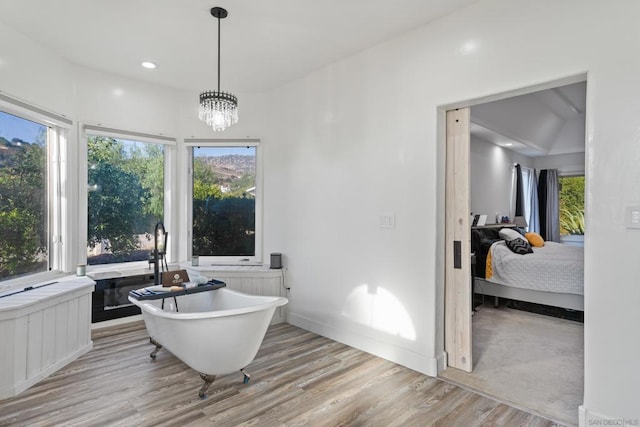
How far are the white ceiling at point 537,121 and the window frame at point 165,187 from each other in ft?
13.6

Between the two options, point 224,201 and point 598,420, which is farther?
point 224,201

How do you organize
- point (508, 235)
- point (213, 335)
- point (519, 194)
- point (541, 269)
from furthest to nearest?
point (519, 194) → point (508, 235) → point (541, 269) → point (213, 335)

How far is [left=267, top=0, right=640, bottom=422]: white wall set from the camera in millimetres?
2023

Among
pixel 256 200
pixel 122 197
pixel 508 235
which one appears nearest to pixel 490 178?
pixel 508 235

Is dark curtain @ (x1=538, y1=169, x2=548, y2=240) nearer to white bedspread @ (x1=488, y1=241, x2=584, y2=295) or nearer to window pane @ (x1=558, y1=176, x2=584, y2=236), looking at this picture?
window pane @ (x1=558, y1=176, x2=584, y2=236)

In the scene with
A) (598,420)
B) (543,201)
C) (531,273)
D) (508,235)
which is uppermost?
(543,201)

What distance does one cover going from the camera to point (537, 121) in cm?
623

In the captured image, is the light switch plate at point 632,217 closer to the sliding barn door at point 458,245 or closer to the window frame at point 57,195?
the sliding barn door at point 458,245

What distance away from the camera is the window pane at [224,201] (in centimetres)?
471

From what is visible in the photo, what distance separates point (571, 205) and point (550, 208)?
0.66 meters

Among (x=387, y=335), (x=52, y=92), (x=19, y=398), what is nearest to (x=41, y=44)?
(x=52, y=92)

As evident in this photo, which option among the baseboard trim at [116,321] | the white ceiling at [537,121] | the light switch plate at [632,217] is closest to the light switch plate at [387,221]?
the light switch plate at [632,217]

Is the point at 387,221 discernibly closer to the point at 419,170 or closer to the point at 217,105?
the point at 419,170

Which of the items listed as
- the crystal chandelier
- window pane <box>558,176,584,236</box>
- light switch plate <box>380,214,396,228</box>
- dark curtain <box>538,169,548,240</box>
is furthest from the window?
window pane <box>558,176,584,236</box>
